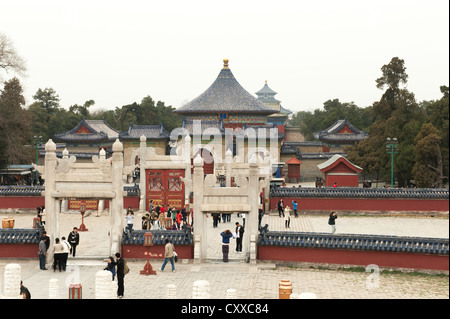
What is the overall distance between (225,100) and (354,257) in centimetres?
4462

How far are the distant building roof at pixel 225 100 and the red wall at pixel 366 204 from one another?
26739mm

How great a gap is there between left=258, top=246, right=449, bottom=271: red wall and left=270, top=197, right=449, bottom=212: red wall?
14.5 meters

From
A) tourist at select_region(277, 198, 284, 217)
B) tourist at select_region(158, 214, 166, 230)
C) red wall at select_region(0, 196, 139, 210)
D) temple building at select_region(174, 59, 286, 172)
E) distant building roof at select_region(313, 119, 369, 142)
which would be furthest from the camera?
distant building roof at select_region(313, 119, 369, 142)

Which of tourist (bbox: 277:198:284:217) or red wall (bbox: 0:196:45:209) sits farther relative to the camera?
red wall (bbox: 0:196:45:209)

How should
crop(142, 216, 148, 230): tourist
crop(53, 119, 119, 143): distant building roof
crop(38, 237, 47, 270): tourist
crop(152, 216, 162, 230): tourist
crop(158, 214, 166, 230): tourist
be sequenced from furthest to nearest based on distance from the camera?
1. crop(53, 119, 119, 143): distant building roof
2. crop(158, 214, 166, 230): tourist
3. crop(152, 216, 162, 230): tourist
4. crop(142, 216, 148, 230): tourist
5. crop(38, 237, 47, 270): tourist

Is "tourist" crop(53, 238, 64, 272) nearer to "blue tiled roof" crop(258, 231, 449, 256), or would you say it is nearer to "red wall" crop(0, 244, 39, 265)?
"red wall" crop(0, 244, 39, 265)

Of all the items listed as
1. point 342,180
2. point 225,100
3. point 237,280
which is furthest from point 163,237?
point 225,100

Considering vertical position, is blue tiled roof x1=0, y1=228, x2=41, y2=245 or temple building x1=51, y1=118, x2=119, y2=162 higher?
temple building x1=51, y1=118, x2=119, y2=162

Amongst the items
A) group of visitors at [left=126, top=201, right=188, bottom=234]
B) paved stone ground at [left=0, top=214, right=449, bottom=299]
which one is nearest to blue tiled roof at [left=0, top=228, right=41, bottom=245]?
paved stone ground at [left=0, top=214, right=449, bottom=299]

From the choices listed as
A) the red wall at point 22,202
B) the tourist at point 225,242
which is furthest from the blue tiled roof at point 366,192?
the tourist at point 225,242

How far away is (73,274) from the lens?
71.5 ft

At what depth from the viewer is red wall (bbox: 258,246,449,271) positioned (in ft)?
70.3

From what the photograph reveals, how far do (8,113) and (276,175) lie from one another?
66.8 ft

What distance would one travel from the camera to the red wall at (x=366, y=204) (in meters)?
35.8
